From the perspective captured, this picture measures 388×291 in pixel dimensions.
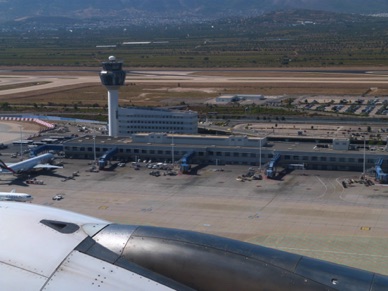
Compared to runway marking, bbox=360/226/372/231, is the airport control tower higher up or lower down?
higher up

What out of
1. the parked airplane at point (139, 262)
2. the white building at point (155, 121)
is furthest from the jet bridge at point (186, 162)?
the parked airplane at point (139, 262)

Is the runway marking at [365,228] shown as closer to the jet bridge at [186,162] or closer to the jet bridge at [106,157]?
the jet bridge at [186,162]

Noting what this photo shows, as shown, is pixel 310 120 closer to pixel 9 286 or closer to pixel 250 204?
pixel 250 204

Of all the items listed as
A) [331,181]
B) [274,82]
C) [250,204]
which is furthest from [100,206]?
[274,82]

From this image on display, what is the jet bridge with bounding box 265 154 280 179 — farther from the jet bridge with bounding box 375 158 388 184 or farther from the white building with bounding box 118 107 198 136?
the white building with bounding box 118 107 198 136

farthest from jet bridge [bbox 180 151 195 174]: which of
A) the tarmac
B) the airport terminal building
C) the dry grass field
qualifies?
the dry grass field

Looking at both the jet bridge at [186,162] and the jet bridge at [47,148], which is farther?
the jet bridge at [47,148]
